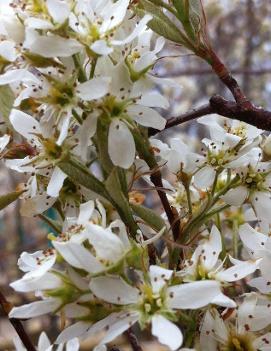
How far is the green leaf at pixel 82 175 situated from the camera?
648mm

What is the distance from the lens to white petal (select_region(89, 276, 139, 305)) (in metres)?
0.57

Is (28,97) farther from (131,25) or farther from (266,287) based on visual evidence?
(266,287)

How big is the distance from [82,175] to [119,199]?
5 centimetres

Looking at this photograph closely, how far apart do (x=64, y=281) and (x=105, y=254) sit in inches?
1.9

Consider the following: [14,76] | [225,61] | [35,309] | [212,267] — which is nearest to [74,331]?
[35,309]

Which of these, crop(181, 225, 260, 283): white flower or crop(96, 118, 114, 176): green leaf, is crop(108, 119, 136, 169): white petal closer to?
crop(96, 118, 114, 176): green leaf

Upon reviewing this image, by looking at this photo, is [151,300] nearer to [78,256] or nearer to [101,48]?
[78,256]

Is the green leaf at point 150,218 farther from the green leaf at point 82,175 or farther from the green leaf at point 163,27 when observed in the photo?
the green leaf at point 163,27

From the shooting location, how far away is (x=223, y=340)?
0.65m

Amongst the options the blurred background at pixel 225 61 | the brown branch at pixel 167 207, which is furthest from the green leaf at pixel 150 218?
the blurred background at pixel 225 61

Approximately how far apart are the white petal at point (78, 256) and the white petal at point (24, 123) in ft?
0.59

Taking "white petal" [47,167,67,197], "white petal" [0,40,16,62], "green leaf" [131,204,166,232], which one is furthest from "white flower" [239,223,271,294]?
"white petal" [0,40,16,62]

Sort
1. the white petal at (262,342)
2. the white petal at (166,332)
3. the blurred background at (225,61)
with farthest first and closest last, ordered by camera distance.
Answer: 1. the blurred background at (225,61)
2. the white petal at (262,342)
3. the white petal at (166,332)

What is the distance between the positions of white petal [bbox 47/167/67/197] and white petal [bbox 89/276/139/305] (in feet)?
0.40
